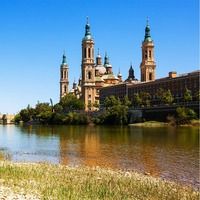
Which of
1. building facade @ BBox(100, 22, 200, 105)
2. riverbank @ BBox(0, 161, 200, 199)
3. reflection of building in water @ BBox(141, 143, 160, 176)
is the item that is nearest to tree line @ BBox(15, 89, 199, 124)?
building facade @ BBox(100, 22, 200, 105)

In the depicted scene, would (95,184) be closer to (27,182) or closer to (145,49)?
(27,182)

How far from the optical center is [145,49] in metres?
188

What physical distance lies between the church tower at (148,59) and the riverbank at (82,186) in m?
162

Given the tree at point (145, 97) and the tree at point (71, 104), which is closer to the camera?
the tree at point (145, 97)

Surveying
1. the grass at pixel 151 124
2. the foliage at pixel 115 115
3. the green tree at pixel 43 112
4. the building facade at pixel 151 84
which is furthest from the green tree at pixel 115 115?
the green tree at pixel 43 112

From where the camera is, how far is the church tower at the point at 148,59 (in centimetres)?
18750

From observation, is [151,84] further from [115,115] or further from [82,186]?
[82,186]

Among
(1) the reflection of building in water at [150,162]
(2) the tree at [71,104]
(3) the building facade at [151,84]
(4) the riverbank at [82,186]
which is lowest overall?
(1) the reflection of building in water at [150,162]

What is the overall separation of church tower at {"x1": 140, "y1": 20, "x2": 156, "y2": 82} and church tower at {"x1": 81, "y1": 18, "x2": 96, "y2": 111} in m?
20.7

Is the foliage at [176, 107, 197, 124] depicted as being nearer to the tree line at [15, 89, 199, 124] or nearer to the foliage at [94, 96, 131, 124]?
the tree line at [15, 89, 199, 124]

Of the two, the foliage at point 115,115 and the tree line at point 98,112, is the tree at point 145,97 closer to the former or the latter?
the tree line at point 98,112

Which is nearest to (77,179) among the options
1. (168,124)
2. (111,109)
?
(168,124)

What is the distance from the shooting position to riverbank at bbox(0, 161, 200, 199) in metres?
19.4

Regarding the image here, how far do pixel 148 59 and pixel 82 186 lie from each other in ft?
556
